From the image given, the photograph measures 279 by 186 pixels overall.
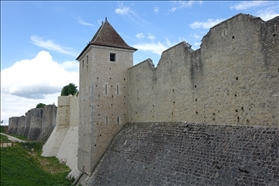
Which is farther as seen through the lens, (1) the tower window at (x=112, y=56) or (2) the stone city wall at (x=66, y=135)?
(2) the stone city wall at (x=66, y=135)

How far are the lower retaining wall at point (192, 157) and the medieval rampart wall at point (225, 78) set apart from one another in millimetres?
512

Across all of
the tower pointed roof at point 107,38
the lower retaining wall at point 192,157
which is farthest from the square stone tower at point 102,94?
the lower retaining wall at point 192,157

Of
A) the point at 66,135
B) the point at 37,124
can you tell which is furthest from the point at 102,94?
the point at 37,124

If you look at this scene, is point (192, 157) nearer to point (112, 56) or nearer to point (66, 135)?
point (112, 56)

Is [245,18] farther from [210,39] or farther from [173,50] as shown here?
[173,50]

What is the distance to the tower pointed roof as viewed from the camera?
1709cm

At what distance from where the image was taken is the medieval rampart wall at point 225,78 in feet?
26.3

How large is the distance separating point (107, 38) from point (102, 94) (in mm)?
4037

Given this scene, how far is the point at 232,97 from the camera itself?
9.25 m

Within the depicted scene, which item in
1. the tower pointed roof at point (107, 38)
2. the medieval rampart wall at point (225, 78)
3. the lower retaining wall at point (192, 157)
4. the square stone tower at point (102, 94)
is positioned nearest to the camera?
the lower retaining wall at point (192, 157)

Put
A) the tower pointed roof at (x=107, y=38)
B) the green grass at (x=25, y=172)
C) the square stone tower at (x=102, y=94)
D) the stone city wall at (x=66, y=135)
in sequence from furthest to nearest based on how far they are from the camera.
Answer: the stone city wall at (x=66, y=135) < the tower pointed roof at (x=107, y=38) < the square stone tower at (x=102, y=94) < the green grass at (x=25, y=172)

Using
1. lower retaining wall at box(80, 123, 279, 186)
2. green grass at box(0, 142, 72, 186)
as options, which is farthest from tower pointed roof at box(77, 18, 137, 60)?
green grass at box(0, 142, 72, 186)

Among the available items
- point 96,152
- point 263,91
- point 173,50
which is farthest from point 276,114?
point 96,152

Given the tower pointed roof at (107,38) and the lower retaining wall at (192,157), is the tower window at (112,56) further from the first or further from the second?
the lower retaining wall at (192,157)
